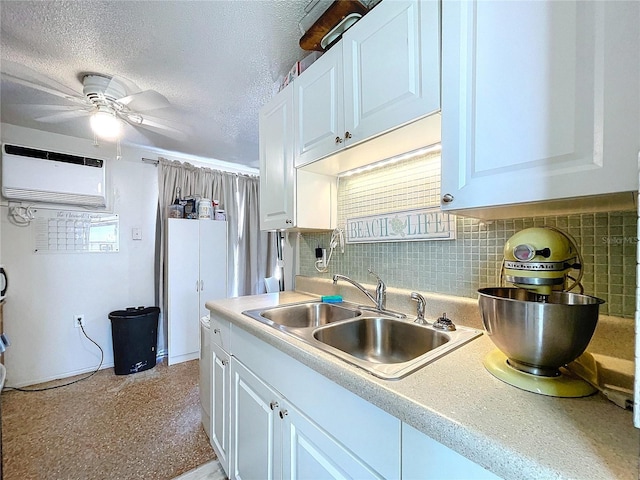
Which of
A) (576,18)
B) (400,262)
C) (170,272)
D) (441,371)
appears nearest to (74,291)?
(170,272)

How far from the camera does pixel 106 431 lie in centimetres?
180

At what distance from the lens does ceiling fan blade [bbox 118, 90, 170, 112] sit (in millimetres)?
1805

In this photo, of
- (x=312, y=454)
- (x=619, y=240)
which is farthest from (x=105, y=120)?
(x=619, y=240)

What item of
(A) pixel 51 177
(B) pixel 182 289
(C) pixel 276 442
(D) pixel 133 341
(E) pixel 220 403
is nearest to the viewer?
(C) pixel 276 442

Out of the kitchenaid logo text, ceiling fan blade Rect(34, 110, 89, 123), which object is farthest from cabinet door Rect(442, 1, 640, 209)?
ceiling fan blade Rect(34, 110, 89, 123)

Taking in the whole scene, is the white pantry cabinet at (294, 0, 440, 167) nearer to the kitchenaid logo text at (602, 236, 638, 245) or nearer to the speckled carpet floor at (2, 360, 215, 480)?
the kitchenaid logo text at (602, 236, 638, 245)

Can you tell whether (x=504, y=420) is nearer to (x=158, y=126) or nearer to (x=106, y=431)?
(x=106, y=431)

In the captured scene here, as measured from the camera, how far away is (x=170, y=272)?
2.87m

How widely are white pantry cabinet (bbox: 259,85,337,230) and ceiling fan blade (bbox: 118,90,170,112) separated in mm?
741

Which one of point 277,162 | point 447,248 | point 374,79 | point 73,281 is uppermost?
point 374,79

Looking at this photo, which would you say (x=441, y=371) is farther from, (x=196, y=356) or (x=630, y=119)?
(x=196, y=356)

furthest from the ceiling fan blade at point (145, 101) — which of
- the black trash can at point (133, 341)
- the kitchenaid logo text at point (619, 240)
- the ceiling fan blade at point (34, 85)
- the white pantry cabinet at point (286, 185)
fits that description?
the kitchenaid logo text at point (619, 240)

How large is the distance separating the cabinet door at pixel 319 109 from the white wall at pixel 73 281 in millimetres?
2431

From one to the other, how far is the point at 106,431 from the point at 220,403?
40.3 inches
